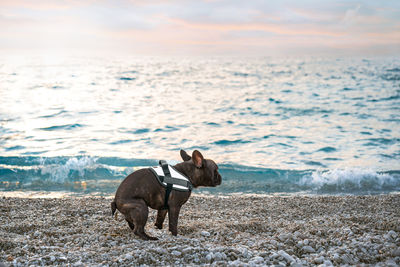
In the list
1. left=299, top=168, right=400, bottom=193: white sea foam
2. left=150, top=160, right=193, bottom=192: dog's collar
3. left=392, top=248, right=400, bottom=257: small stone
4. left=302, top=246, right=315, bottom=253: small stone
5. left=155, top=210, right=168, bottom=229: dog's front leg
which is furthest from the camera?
left=299, top=168, right=400, bottom=193: white sea foam

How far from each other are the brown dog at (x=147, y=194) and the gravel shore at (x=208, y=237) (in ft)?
1.04

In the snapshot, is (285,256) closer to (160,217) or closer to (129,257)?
(129,257)

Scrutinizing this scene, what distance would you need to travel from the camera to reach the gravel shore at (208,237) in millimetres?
4953

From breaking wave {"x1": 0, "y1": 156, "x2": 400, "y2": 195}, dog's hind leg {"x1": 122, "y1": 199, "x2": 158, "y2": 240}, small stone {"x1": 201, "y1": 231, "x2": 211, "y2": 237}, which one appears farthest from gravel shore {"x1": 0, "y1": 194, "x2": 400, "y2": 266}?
breaking wave {"x1": 0, "y1": 156, "x2": 400, "y2": 195}

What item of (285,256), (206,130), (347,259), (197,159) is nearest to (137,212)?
(197,159)

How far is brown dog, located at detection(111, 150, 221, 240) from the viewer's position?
558 cm

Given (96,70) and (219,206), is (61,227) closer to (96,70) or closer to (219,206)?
(219,206)

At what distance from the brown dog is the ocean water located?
5.21m

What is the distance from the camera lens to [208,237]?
6059mm

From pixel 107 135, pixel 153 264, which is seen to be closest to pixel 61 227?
pixel 153 264

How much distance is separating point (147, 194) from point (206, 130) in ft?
43.6

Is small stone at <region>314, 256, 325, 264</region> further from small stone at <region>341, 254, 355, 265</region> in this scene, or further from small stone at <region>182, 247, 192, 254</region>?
small stone at <region>182, 247, 192, 254</region>

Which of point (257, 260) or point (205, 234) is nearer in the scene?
point (257, 260)

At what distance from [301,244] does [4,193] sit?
8484mm
